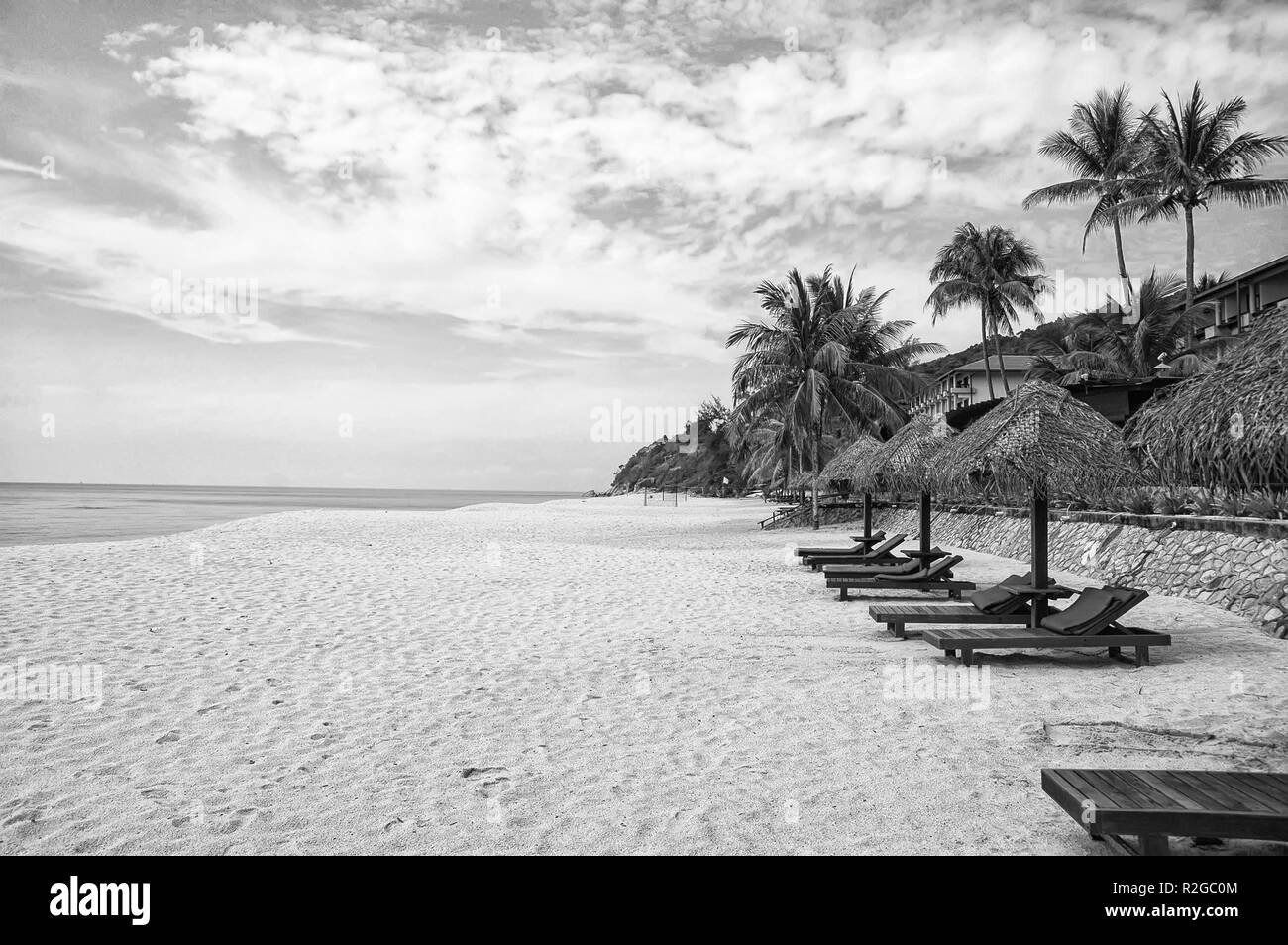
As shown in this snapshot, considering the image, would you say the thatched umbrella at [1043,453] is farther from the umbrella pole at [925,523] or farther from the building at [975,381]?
the building at [975,381]

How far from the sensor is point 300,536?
21469 millimetres

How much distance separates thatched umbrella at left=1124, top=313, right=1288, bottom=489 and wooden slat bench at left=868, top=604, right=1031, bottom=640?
9.40ft

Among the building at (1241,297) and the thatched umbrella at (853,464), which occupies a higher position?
the building at (1241,297)

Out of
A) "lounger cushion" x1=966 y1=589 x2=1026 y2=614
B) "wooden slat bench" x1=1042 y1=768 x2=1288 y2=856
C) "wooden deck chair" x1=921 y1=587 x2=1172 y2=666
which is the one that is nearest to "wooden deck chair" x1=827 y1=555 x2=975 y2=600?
"lounger cushion" x1=966 y1=589 x2=1026 y2=614

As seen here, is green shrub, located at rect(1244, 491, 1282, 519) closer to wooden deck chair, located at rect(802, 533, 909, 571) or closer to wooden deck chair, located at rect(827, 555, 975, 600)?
wooden deck chair, located at rect(827, 555, 975, 600)

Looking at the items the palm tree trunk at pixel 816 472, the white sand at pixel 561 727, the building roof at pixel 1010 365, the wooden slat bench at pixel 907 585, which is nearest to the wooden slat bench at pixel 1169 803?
the white sand at pixel 561 727

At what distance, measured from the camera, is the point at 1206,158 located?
941 inches

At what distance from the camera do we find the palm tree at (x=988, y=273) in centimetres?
3300

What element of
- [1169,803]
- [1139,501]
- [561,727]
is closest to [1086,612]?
[1169,803]

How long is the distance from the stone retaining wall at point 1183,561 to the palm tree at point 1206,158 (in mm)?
15023

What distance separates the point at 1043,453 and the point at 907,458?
545 cm

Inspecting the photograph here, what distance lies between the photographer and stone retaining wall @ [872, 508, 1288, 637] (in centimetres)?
833

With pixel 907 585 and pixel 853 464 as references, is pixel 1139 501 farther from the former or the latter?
pixel 853 464

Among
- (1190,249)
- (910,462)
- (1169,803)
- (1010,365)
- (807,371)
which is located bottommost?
(1169,803)
